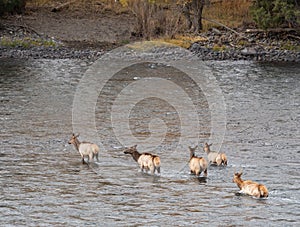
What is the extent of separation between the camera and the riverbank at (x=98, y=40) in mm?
33844

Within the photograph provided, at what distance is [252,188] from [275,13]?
23924mm

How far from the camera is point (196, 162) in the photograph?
47.1 ft

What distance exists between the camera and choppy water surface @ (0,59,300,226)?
1234 centimetres

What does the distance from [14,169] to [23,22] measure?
2530 cm

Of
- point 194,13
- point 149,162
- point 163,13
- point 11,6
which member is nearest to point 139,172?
point 149,162

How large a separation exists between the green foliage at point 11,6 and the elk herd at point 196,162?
24.7m

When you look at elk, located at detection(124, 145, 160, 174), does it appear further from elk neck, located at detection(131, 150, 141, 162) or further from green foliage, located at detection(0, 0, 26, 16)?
green foliage, located at detection(0, 0, 26, 16)

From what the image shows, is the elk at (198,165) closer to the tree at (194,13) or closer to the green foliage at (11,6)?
the tree at (194,13)

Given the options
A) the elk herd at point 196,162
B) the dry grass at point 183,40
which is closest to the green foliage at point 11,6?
the dry grass at point 183,40

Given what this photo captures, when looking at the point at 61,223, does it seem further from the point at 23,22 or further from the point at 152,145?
the point at 23,22

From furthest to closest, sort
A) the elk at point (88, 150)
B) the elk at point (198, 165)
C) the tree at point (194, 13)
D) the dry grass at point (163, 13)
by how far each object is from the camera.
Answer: the tree at point (194, 13) → the dry grass at point (163, 13) → the elk at point (88, 150) → the elk at point (198, 165)

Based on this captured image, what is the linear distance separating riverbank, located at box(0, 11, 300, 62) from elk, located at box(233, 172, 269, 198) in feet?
66.3

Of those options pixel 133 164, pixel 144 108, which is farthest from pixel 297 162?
pixel 144 108

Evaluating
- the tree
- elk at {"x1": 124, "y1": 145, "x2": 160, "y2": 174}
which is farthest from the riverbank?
elk at {"x1": 124, "y1": 145, "x2": 160, "y2": 174}
